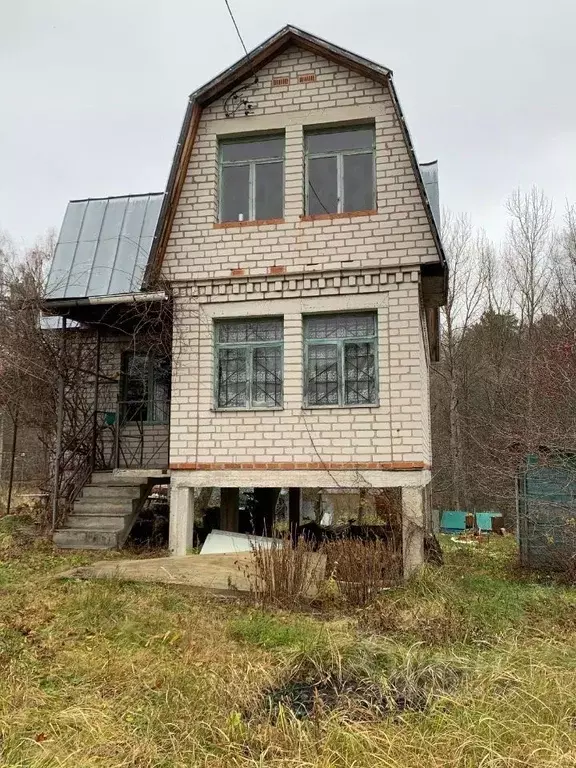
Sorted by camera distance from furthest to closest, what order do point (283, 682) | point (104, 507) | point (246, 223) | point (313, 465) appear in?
point (104, 507) < point (246, 223) < point (313, 465) < point (283, 682)

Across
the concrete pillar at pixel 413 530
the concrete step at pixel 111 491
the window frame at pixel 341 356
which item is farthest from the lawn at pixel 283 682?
the concrete step at pixel 111 491

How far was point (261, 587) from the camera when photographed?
753 centimetres

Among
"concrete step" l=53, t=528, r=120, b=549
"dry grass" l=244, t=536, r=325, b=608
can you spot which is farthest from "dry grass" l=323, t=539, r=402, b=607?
"concrete step" l=53, t=528, r=120, b=549

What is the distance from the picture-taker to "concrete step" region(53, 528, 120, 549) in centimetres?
1010

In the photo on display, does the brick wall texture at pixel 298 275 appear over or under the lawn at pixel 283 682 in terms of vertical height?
over

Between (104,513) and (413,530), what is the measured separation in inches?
209

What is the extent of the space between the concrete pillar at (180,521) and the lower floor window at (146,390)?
2.98 m

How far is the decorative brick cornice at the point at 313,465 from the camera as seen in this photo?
29.3ft

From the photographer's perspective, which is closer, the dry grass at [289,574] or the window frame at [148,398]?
the dry grass at [289,574]

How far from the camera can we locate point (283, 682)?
4.62 meters

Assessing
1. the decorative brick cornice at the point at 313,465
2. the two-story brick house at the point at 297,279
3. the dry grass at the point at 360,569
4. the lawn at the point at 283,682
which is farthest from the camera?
the two-story brick house at the point at 297,279

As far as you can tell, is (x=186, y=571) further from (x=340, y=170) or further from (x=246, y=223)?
(x=340, y=170)

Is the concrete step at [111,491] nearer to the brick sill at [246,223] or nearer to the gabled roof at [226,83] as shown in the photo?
the gabled roof at [226,83]

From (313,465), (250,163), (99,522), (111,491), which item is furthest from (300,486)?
(250,163)
